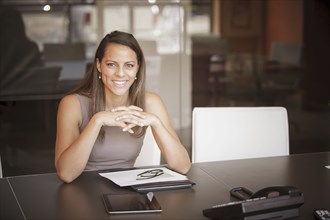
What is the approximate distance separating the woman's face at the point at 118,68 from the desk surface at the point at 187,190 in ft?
1.61

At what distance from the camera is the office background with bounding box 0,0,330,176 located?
5.21 metres

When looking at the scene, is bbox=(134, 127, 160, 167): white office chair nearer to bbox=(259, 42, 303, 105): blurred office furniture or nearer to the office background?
the office background

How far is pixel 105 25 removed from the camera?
533 cm

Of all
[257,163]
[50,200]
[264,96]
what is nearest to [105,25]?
[264,96]

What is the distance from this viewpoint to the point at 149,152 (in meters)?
3.24

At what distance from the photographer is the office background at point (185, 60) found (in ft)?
17.1

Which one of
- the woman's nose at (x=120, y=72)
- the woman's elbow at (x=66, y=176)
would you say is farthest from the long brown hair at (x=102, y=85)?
the woman's elbow at (x=66, y=176)

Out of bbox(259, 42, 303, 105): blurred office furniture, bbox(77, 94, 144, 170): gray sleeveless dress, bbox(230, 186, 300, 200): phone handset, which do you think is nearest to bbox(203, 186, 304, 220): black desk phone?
bbox(230, 186, 300, 200): phone handset

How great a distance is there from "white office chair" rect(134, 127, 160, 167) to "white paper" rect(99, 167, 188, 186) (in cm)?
58

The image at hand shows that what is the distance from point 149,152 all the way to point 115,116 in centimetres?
62

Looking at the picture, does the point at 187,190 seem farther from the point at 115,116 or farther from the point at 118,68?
the point at 118,68

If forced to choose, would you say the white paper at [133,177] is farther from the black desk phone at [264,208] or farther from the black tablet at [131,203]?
the black desk phone at [264,208]

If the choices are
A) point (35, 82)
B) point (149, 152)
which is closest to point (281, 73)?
point (35, 82)

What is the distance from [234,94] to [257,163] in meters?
3.10
